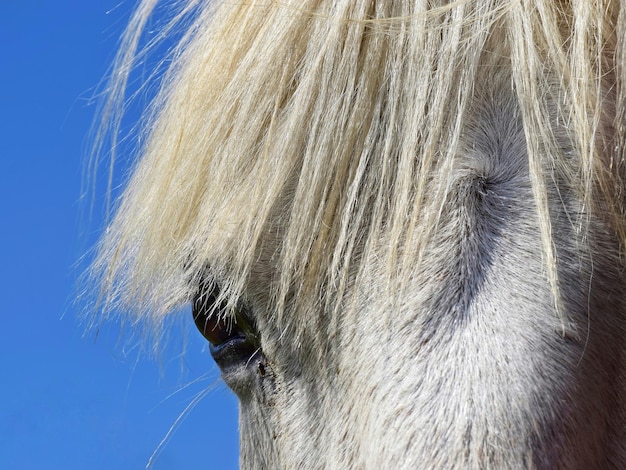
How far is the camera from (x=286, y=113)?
3.03ft

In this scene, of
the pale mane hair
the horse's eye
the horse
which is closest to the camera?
the horse

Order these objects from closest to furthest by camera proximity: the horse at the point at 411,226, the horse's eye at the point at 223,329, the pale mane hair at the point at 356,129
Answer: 1. the horse at the point at 411,226
2. the pale mane hair at the point at 356,129
3. the horse's eye at the point at 223,329

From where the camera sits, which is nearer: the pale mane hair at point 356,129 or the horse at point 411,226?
the horse at point 411,226

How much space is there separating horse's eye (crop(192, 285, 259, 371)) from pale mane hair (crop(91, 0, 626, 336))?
0.03 m

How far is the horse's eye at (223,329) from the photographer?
0.98 meters

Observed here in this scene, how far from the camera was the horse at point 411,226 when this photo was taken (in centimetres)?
66

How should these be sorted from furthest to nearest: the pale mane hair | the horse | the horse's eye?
the horse's eye → the pale mane hair → the horse

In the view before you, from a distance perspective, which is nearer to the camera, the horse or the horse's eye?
the horse

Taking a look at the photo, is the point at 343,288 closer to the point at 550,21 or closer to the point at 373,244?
the point at 373,244

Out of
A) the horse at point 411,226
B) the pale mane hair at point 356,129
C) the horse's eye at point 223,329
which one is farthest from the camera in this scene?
the horse's eye at point 223,329

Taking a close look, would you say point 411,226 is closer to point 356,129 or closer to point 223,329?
point 356,129

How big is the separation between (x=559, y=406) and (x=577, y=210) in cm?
21

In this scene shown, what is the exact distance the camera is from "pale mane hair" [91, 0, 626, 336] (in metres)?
0.77

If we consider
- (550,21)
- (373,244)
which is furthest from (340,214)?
(550,21)
